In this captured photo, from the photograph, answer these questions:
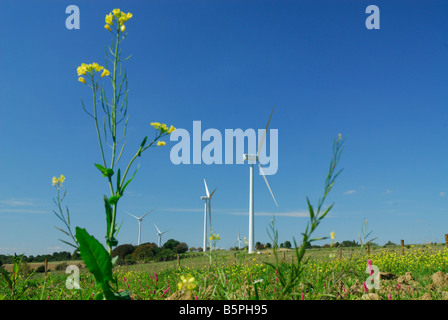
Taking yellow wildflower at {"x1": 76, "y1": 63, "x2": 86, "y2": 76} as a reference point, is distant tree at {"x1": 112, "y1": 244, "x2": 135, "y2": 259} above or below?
below

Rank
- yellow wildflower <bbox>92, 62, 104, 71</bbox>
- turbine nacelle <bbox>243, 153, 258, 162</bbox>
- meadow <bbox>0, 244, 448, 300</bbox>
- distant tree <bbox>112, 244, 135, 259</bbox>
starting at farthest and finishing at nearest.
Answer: distant tree <bbox>112, 244, 135, 259</bbox>
turbine nacelle <bbox>243, 153, 258, 162</bbox>
yellow wildflower <bbox>92, 62, 104, 71</bbox>
meadow <bbox>0, 244, 448, 300</bbox>

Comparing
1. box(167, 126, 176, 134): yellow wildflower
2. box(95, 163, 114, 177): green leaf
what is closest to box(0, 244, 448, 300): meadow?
box(95, 163, 114, 177): green leaf

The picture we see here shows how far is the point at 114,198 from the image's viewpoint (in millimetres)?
2590

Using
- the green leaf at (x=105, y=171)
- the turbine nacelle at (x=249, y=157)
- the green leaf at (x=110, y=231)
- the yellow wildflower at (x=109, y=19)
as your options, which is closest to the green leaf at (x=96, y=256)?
the green leaf at (x=110, y=231)

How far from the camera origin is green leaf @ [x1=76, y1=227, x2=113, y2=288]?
2.62 meters

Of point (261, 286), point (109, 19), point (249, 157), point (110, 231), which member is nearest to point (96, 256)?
point (110, 231)

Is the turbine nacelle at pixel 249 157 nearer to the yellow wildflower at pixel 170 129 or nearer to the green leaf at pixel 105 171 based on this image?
the yellow wildflower at pixel 170 129

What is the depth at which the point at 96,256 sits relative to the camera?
264 cm

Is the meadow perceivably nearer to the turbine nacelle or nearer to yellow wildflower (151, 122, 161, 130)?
yellow wildflower (151, 122, 161, 130)

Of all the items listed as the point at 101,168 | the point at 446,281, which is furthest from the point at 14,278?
the point at 446,281

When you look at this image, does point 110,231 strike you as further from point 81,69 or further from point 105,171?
point 81,69
